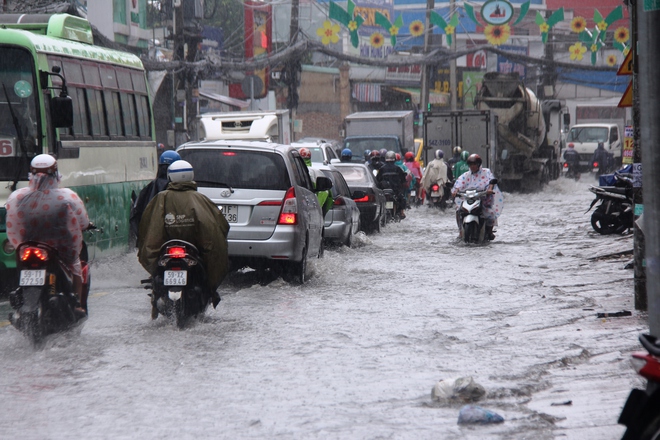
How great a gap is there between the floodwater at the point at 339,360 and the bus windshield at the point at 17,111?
1.73 m

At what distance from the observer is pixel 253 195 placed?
11953mm

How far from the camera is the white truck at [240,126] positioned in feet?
95.0

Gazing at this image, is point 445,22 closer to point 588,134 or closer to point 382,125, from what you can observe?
point 382,125

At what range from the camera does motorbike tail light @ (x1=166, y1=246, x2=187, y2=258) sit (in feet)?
29.5

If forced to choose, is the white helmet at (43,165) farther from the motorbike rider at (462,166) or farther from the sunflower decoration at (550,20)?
the sunflower decoration at (550,20)

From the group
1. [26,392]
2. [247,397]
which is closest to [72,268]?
[26,392]

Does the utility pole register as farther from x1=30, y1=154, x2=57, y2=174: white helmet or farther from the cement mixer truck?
the cement mixer truck

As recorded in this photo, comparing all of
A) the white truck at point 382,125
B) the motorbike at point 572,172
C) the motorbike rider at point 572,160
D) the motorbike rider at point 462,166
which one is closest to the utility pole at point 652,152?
the motorbike rider at point 462,166

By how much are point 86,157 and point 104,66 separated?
1.74 metres

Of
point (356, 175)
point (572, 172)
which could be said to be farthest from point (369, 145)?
point (572, 172)

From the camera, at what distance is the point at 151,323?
9547 mm

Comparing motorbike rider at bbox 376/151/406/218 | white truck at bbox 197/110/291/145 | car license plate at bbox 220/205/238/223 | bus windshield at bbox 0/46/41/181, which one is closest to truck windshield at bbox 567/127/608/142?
white truck at bbox 197/110/291/145

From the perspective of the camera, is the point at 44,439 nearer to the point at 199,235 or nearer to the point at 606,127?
the point at 199,235

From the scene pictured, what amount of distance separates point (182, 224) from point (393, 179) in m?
15.9
